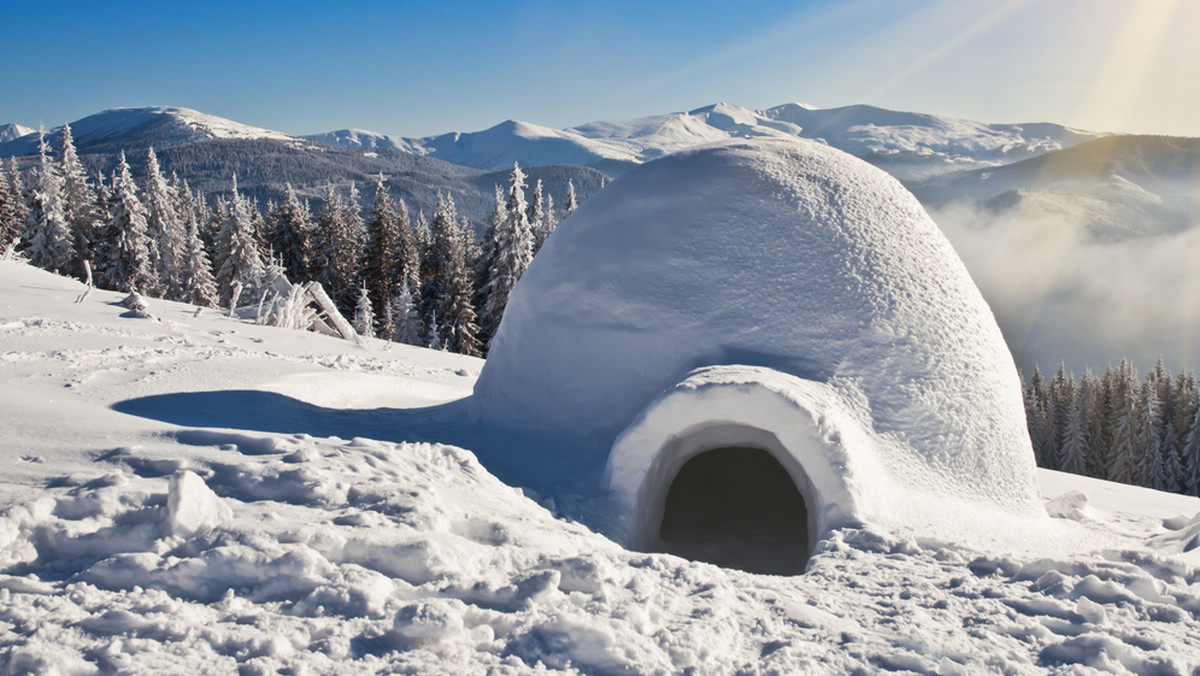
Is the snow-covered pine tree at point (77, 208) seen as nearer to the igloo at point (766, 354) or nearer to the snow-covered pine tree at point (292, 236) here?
the snow-covered pine tree at point (292, 236)

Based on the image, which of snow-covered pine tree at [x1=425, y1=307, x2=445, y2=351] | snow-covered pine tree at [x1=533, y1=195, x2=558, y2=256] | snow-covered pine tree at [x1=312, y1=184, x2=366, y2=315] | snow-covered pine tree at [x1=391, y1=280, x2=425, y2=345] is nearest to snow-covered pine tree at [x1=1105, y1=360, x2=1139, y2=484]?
snow-covered pine tree at [x1=533, y1=195, x2=558, y2=256]

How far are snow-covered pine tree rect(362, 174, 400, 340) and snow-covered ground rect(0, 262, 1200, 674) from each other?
30798mm

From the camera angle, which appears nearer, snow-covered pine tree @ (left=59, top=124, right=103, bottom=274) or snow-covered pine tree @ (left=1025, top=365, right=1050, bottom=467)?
snow-covered pine tree @ (left=59, top=124, right=103, bottom=274)

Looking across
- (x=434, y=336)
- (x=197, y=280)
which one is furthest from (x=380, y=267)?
(x=434, y=336)

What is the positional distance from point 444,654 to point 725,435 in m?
3.27

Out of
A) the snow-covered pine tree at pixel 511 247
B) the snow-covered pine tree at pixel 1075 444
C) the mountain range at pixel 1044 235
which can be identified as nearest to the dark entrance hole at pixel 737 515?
the snow-covered pine tree at pixel 511 247

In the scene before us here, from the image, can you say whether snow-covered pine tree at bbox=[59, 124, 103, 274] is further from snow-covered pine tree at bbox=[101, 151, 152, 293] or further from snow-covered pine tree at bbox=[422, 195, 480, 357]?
snow-covered pine tree at bbox=[422, 195, 480, 357]

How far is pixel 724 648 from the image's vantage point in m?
2.92

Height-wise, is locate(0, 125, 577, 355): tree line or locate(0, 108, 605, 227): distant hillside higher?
locate(0, 108, 605, 227): distant hillside

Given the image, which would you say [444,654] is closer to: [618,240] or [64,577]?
[64,577]

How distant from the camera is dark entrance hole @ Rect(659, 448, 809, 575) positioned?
6.10 m

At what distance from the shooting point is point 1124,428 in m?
30.9

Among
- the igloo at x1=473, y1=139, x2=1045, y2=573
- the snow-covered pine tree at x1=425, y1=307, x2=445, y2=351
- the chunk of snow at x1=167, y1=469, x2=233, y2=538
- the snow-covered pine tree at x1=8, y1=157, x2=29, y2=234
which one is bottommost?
the snow-covered pine tree at x1=425, y1=307, x2=445, y2=351

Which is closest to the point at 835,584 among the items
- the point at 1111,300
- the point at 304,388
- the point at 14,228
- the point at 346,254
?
the point at 304,388
